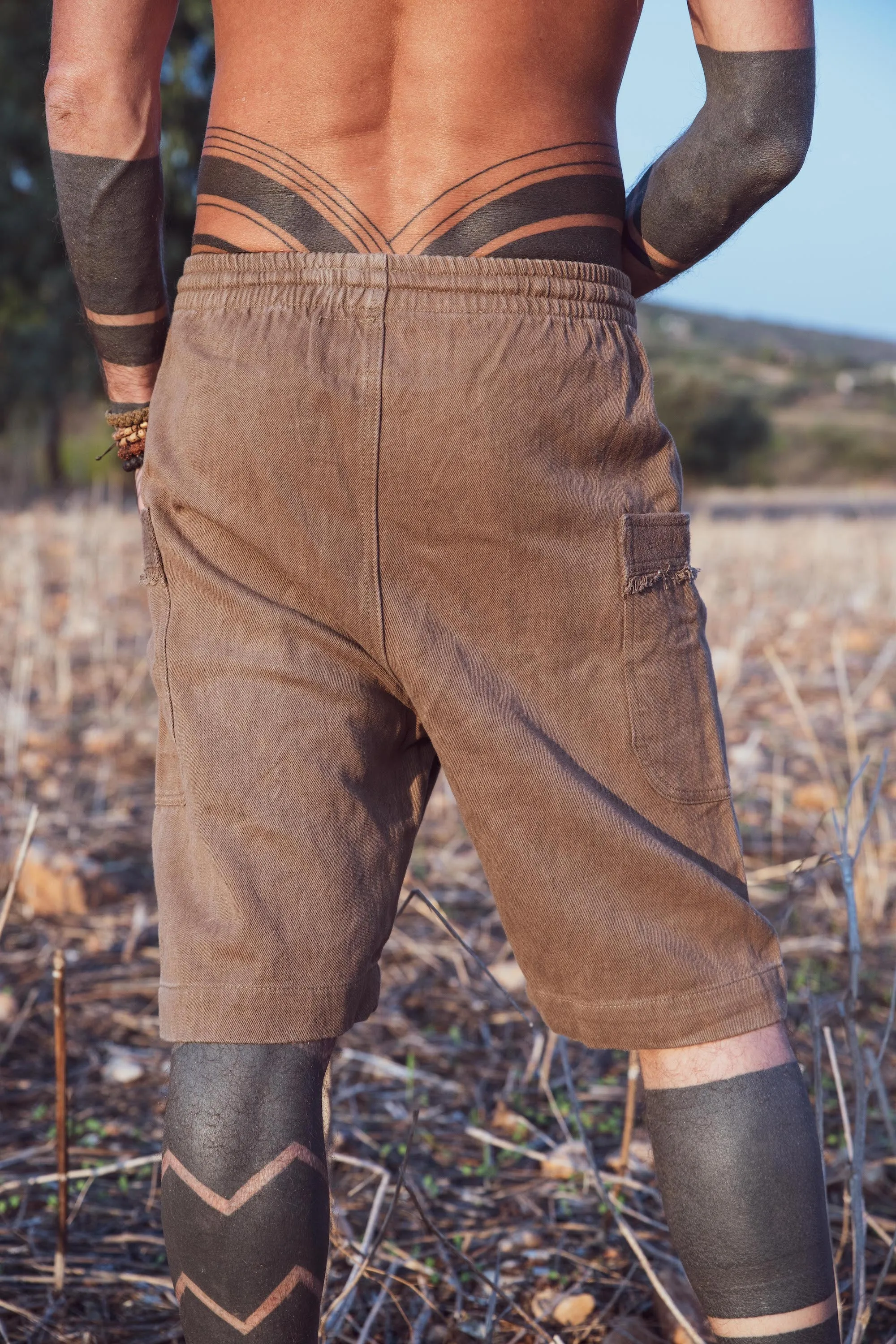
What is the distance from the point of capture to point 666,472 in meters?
1.18

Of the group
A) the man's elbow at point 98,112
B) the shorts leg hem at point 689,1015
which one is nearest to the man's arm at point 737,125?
the man's elbow at point 98,112

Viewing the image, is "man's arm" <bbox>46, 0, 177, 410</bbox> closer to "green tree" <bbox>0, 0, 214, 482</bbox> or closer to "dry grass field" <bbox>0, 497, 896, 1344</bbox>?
"dry grass field" <bbox>0, 497, 896, 1344</bbox>

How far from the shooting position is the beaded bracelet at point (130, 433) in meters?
1.40

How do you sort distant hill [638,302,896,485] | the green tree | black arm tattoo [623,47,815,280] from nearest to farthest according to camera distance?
black arm tattoo [623,47,815,280], the green tree, distant hill [638,302,896,485]

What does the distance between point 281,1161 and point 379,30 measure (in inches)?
41.4

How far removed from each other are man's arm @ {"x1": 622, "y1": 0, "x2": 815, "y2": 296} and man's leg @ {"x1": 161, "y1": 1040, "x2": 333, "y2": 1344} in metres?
0.94

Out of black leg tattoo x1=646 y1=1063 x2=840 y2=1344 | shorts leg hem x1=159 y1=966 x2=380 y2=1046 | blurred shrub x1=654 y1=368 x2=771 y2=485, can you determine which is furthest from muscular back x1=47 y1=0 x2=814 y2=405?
blurred shrub x1=654 y1=368 x2=771 y2=485

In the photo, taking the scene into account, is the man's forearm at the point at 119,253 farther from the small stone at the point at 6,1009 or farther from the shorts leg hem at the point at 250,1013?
the small stone at the point at 6,1009

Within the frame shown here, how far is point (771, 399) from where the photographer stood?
47906mm

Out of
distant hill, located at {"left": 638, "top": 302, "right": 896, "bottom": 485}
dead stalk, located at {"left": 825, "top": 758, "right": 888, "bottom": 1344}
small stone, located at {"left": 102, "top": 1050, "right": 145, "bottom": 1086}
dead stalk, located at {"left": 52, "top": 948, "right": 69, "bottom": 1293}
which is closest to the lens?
dead stalk, located at {"left": 825, "top": 758, "right": 888, "bottom": 1344}

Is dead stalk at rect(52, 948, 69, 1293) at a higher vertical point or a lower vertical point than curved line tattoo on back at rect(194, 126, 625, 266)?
lower

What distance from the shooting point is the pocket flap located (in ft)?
3.74

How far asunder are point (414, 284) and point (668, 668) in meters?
0.43

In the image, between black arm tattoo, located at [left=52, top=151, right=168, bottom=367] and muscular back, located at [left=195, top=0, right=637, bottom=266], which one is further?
black arm tattoo, located at [left=52, top=151, right=168, bottom=367]
